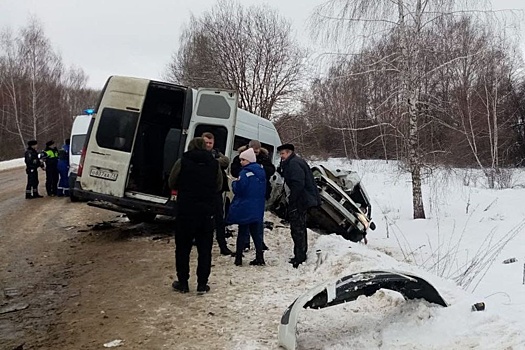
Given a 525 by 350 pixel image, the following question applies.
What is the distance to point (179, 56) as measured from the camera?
34.5 metres

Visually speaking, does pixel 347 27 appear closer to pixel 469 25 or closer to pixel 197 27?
pixel 469 25

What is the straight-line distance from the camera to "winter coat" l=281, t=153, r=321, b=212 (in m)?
6.50

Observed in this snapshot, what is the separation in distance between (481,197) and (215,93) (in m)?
10.6

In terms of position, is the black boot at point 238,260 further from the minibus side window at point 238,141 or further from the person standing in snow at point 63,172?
the person standing in snow at point 63,172

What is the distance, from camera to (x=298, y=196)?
6.52 meters

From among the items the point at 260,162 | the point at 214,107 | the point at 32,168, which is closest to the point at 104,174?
the point at 214,107

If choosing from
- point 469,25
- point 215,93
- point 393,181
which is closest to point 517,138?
point 393,181

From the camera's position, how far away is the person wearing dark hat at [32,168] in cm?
1326

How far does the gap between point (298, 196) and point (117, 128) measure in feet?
11.6

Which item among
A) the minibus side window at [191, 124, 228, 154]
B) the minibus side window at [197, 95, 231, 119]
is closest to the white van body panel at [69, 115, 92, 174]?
the minibus side window at [191, 124, 228, 154]

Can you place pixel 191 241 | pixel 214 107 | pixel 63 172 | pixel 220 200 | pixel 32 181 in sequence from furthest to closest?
pixel 63 172 < pixel 32 181 < pixel 214 107 < pixel 220 200 < pixel 191 241

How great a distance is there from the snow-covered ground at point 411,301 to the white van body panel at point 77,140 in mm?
5577

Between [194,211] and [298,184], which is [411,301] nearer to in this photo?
[194,211]

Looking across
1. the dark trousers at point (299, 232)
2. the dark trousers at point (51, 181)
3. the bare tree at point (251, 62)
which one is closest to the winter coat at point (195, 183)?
the dark trousers at point (299, 232)
